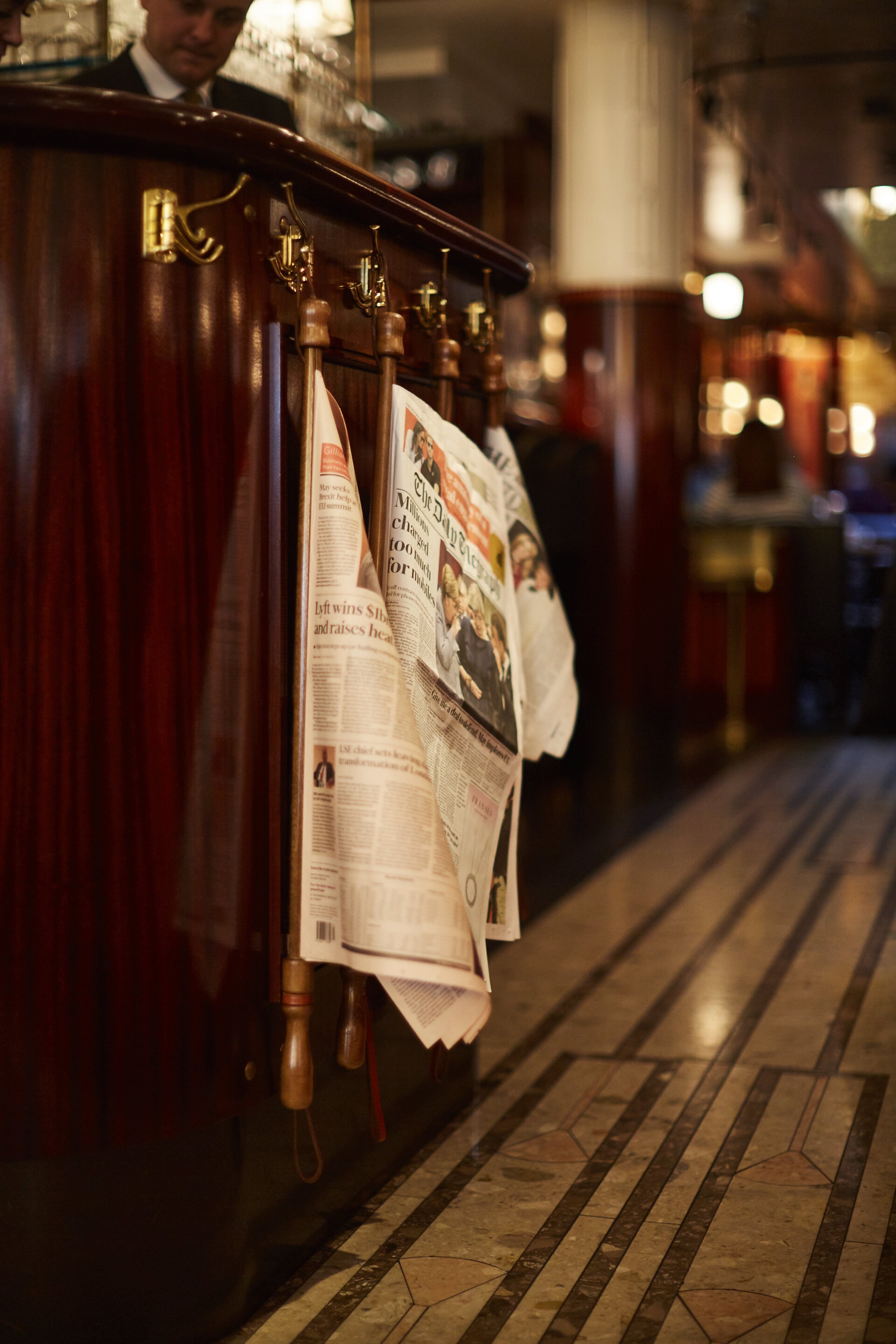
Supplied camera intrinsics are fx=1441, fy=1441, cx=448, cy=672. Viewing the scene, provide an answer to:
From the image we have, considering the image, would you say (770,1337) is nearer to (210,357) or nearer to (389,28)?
(210,357)

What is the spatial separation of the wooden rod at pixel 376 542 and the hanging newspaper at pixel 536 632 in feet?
1.51

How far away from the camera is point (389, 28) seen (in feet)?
24.8

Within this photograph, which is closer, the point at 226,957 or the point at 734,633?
the point at 226,957

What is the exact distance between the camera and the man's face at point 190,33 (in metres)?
2.32

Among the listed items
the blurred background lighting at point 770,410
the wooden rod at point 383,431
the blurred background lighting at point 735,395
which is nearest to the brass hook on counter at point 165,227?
the wooden rod at point 383,431

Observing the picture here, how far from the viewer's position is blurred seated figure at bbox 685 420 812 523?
28.0 ft

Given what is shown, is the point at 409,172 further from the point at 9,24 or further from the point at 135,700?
the point at 135,700

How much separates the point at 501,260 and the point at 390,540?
771mm

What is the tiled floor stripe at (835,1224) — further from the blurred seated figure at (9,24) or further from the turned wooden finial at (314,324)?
the blurred seated figure at (9,24)

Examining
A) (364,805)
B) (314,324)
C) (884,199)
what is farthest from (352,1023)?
(884,199)

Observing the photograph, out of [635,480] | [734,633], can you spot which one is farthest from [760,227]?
[635,480]

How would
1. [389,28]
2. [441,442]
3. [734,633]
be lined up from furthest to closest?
[734,633]
[389,28]
[441,442]

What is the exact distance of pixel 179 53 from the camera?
7.72 ft

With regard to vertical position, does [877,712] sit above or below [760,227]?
below
